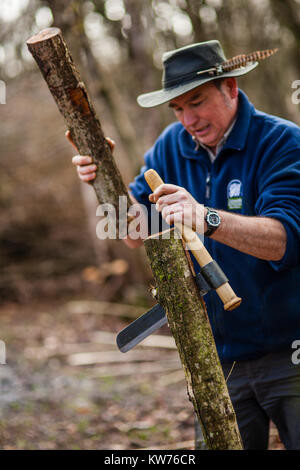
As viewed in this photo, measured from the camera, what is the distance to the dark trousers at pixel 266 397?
2430mm

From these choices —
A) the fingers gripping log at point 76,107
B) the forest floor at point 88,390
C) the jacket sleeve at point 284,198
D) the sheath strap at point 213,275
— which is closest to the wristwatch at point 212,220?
the sheath strap at point 213,275

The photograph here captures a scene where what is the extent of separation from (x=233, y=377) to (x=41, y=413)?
2792 mm

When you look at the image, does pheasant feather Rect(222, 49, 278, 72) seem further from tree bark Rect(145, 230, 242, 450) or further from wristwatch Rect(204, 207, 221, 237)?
tree bark Rect(145, 230, 242, 450)

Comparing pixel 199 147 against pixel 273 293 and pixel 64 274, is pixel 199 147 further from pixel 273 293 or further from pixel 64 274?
pixel 64 274

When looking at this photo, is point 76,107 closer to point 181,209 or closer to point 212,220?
point 181,209

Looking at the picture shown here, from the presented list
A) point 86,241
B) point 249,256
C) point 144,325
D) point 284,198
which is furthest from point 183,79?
point 86,241

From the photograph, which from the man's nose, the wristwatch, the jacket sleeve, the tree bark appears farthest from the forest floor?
the man's nose

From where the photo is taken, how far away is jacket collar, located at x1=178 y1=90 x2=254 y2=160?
2.54 metres

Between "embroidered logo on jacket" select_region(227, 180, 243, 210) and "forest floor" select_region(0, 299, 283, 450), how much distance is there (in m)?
2.24

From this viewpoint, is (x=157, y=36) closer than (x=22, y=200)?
Yes

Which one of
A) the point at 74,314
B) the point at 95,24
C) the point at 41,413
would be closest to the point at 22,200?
the point at 74,314

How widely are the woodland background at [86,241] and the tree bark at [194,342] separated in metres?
2.07

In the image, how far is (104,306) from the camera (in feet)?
27.9

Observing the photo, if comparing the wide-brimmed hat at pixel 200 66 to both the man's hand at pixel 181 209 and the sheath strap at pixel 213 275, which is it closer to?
the man's hand at pixel 181 209
